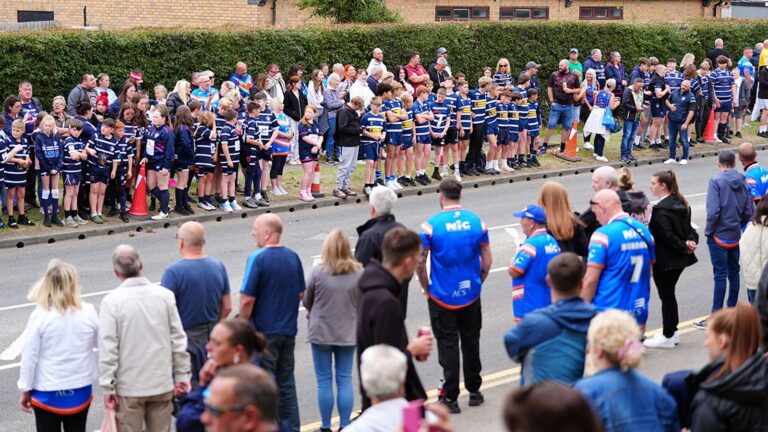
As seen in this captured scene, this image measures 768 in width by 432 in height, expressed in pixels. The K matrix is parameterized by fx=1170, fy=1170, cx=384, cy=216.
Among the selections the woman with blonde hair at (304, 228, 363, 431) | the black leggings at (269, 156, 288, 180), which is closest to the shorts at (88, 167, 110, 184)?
the black leggings at (269, 156, 288, 180)

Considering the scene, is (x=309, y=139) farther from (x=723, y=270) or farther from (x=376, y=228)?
(x=376, y=228)

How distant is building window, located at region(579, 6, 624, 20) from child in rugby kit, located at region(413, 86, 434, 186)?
17951mm

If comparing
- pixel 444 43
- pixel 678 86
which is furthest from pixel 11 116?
pixel 678 86

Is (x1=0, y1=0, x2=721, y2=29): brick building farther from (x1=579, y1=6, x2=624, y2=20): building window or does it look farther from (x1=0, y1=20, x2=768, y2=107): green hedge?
(x1=0, y1=20, x2=768, y2=107): green hedge

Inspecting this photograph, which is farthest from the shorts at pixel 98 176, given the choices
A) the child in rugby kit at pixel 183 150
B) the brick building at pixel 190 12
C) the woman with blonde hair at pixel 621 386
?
the woman with blonde hair at pixel 621 386

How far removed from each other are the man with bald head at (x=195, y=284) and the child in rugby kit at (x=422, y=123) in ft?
46.1

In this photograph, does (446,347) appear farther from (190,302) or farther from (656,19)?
(656,19)

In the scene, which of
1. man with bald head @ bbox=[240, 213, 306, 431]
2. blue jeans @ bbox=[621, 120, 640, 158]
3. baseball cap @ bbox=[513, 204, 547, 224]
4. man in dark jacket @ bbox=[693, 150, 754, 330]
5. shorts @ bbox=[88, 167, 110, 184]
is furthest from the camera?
blue jeans @ bbox=[621, 120, 640, 158]

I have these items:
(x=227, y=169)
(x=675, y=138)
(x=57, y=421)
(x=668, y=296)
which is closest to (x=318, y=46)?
(x=227, y=169)

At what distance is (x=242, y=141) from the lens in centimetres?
2130

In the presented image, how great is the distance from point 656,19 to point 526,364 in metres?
35.2

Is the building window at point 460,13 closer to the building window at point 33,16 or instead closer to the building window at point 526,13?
the building window at point 526,13

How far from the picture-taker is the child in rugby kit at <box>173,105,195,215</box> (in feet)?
66.3

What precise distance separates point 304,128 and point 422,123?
2827 millimetres
